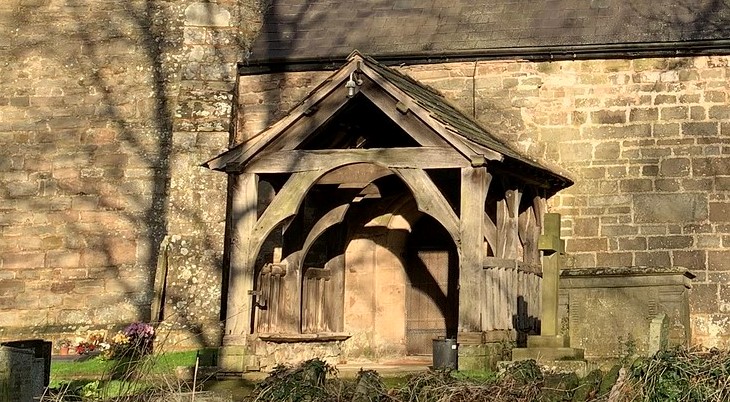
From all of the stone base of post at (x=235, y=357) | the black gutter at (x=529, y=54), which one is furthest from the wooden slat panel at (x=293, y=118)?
the black gutter at (x=529, y=54)

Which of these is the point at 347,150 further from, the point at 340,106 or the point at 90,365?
the point at 90,365

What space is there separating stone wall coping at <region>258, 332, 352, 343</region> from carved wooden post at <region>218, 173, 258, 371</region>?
1.79ft

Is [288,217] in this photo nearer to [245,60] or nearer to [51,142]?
[245,60]

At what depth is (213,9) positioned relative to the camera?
55.9 ft

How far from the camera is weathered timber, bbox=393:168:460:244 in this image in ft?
43.0

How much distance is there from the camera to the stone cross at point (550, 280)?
40.7 feet

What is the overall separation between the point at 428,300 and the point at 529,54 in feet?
12.1

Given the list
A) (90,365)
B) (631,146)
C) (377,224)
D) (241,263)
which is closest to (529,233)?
(631,146)

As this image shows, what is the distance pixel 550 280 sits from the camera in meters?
12.6

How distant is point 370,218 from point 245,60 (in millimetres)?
3015

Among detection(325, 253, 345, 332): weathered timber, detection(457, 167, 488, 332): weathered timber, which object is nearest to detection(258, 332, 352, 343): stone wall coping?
detection(325, 253, 345, 332): weathered timber

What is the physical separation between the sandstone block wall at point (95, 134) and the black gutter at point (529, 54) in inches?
25.1

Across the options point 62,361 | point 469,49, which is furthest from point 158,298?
point 469,49

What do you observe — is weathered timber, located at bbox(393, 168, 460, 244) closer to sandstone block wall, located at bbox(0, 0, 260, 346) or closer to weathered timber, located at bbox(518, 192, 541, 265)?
weathered timber, located at bbox(518, 192, 541, 265)
